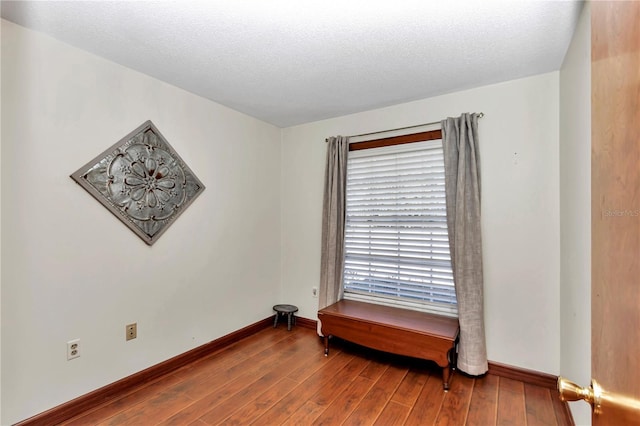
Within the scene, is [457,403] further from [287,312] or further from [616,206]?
[616,206]

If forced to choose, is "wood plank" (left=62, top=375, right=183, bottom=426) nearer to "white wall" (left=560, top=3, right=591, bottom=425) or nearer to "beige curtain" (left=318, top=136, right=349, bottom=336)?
"beige curtain" (left=318, top=136, right=349, bottom=336)

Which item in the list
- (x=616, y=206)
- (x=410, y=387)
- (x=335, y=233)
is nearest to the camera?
(x=616, y=206)

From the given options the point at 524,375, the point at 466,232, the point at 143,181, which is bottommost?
the point at 524,375

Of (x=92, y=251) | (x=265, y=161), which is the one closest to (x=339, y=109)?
(x=265, y=161)

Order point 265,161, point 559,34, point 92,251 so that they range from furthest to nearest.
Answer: point 265,161 < point 92,251 < point 559,34

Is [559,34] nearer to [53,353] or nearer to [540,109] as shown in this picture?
[540,109]

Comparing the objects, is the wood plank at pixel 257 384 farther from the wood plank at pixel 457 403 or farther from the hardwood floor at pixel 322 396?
the wood plank at pixel 457 403

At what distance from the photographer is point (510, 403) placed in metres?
2.04

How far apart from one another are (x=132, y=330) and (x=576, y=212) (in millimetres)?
3067

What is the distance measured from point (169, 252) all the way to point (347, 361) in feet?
5.92

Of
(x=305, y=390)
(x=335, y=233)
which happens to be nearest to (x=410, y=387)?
(x=305, y=390)

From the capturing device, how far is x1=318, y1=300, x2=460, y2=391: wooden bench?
2.22m

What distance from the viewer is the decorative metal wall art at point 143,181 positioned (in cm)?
202

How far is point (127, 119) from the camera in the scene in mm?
2170
